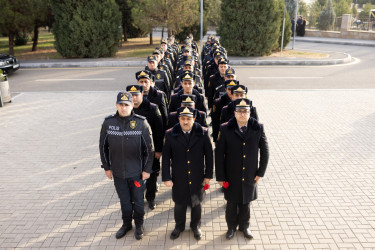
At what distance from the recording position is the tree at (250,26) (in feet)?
67.4

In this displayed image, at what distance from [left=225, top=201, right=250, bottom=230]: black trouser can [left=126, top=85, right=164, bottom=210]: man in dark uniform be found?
1.39 m

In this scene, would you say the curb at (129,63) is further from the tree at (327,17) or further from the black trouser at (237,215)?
the tree at (327,17)

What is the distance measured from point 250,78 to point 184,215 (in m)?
11.5

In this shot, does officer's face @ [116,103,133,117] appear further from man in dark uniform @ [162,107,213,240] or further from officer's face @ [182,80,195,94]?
officer's face @ [182,80,195,94]

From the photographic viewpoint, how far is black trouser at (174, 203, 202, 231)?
441 centimetres

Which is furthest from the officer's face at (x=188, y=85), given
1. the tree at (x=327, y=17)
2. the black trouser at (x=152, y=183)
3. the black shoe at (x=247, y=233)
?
the tree at (x=327, y=17)

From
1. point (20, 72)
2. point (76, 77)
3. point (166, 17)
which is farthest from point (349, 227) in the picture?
point (166, 17)

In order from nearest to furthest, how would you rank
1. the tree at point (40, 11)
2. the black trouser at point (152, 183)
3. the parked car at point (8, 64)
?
the black trouser at point (152, 183), the parked car at point (8, 64), the tree at point (40, 11)

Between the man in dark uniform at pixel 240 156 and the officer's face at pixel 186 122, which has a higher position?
the officer's face at pixel 186 122

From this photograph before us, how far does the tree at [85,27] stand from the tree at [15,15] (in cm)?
175

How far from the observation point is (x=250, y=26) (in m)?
20.9

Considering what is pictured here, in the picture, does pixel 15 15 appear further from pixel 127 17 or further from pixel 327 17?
pixel 327 17

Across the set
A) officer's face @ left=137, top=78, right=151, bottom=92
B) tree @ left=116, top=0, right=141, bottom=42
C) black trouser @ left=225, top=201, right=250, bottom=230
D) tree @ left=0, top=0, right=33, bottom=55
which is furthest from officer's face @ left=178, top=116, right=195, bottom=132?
tree @ left=116, top=0, right=141, bottom=42

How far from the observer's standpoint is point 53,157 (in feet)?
23.5
